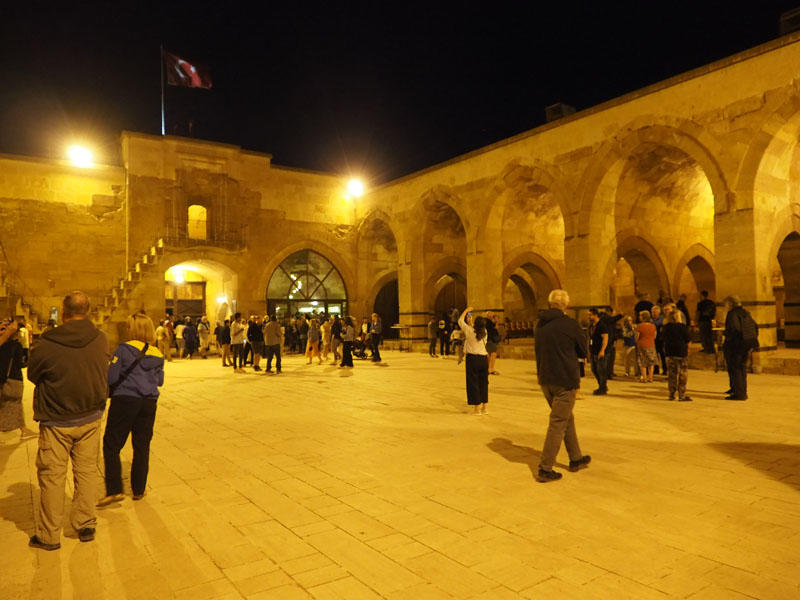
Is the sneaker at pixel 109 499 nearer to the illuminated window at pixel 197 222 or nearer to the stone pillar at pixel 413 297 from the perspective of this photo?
the stone pillar at pixel 413 297

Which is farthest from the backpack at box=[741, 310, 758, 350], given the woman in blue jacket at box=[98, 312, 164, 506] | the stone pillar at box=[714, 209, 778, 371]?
the woman in blue jacket at box=[98, 312, 164, 506]

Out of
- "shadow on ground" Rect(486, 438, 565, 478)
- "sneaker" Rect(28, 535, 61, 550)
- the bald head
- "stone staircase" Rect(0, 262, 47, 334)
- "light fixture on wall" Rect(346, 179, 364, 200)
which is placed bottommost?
"sneaker" Rect(28, 535, 61, 550)

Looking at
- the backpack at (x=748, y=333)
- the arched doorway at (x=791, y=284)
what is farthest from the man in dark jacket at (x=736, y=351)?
the arched doorway at (x=791, y=284)

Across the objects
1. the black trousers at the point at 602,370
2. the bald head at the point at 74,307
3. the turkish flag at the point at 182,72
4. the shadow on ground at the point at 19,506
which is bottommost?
the shadow on ground at the point at 19,506

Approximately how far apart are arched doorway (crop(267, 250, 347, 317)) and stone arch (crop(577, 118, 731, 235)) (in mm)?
11455

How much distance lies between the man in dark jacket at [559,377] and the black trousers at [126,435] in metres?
3.16

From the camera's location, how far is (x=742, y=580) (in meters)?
2.71

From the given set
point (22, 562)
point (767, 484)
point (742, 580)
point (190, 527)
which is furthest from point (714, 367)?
point (22, 562)

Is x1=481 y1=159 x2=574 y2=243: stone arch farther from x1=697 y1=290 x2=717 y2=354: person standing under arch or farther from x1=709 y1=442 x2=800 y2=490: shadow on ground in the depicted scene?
x1=709 y1=442 x2=800 y2=490: shadow on ground

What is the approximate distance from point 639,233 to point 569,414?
44.3ft

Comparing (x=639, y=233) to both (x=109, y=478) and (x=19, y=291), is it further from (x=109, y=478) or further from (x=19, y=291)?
(x=19, y=291)

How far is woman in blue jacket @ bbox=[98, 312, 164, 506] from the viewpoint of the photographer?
161 inches

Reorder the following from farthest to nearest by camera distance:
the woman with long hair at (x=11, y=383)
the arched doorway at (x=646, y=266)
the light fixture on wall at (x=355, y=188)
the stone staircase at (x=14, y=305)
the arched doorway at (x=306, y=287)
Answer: the light fixture on wall at (x=355, y=188), the arched doorway at (x=306, y=287), the arched doorway at (x=646, y=266), the stone staircase at (x=14, y=305), the woman with long hair at (x=11, y=383)

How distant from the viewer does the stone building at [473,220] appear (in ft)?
37.4
